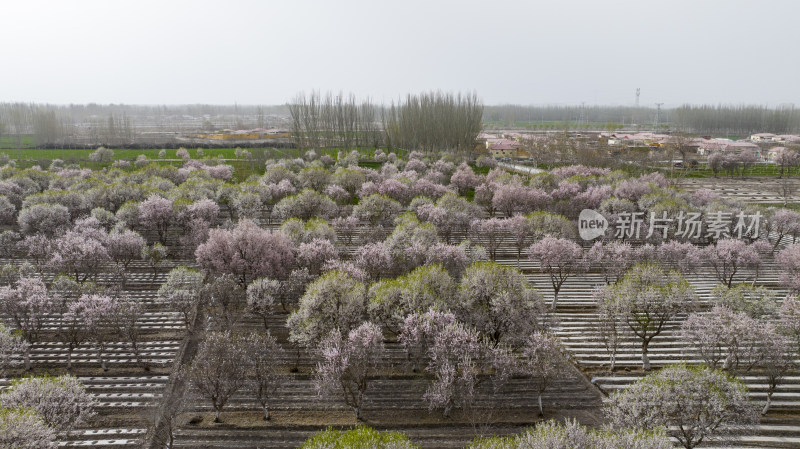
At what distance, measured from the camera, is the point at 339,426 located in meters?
18.7

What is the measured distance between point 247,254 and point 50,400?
1398 centimetres

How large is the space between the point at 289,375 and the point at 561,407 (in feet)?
40.7

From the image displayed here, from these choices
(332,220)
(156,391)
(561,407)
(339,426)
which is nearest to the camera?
(339,426)

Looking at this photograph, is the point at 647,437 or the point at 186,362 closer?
the point at 647,437

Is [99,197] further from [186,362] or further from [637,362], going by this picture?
[637,362]

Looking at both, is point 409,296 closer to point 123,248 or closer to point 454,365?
point 454,365

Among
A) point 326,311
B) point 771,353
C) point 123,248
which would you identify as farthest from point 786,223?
point 123,248

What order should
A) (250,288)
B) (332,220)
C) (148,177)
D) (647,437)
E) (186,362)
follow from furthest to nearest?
(148,177)
(332,220)
(250,288)
(186,362)
(647,437)

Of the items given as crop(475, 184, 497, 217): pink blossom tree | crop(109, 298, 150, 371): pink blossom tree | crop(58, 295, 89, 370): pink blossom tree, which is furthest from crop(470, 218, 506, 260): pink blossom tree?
crop(58, 295, 89, 370): pink blossom tree

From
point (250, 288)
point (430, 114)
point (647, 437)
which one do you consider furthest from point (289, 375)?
point (430, 114)

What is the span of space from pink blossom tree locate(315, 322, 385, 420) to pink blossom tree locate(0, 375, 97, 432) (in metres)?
8.26

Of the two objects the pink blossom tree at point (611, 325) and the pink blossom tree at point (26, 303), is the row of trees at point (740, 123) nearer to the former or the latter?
the pink blossom tree at point (611, 325)

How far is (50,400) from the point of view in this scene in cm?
1562

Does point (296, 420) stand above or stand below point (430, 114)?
below
